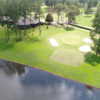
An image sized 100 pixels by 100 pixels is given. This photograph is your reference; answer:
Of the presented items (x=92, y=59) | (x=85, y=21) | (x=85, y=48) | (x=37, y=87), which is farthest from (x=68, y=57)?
(x=85, y=21)

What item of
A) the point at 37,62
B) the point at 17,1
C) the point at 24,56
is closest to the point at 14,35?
the point at 17,1

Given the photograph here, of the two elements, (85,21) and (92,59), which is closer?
(92,59)

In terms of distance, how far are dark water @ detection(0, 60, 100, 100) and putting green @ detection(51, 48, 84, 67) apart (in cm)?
537

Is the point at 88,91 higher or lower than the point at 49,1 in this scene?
lower

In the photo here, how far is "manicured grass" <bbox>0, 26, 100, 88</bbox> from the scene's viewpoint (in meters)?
31.7

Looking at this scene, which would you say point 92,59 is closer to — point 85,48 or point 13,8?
point 85,48

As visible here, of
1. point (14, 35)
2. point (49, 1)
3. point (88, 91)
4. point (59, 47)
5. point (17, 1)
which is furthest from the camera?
point (49, 1)

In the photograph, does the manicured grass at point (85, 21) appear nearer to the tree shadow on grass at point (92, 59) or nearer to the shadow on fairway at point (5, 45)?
the tree shadow on grass at point (92, 59)

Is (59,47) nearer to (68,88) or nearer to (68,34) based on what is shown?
(68,34)

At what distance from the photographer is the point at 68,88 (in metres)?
28.7

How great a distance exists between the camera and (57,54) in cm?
3853

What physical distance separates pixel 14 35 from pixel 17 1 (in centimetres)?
994

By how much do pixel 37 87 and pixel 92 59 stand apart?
46.7 ft

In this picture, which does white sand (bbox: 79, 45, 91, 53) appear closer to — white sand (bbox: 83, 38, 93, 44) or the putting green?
the putting green
